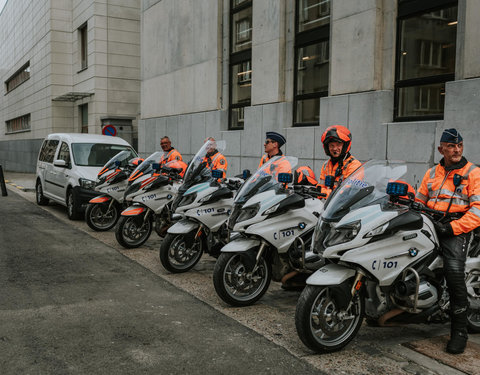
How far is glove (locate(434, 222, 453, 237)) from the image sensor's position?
418 cm

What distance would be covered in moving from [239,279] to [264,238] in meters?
0.52

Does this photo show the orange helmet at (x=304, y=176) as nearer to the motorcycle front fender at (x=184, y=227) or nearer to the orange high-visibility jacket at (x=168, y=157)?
the motorcycle front fender at (x=184, y=227)

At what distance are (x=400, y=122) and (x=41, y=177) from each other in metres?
9.58

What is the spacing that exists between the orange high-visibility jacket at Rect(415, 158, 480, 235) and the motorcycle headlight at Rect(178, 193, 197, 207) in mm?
2883

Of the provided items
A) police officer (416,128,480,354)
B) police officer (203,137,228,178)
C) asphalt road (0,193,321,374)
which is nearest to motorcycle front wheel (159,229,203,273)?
asphalt road (0,193,321,374)

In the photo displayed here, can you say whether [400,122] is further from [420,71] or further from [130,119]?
[130,119]

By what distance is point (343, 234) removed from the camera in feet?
13.4

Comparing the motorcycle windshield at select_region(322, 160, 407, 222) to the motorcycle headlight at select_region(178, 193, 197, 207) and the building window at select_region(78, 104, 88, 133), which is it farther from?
the building window at select_region(78, 104, 88, 133)

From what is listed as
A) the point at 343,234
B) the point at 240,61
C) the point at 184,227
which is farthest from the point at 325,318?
the point at 240,61

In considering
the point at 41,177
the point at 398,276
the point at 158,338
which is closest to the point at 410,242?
the point at 398,276

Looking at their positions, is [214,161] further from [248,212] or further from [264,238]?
[264,238]

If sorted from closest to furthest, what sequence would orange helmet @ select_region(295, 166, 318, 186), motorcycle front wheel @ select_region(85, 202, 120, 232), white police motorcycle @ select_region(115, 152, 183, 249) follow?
orange helmet @ select_region(295, 166, 318, 186) → white police motorcycle @ select_region(115, 152, 183, 249) → motorcycle front wheel @ select_region(85, 202, 120, 232)

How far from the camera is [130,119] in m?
23.4

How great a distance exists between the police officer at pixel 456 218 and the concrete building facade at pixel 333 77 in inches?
132
